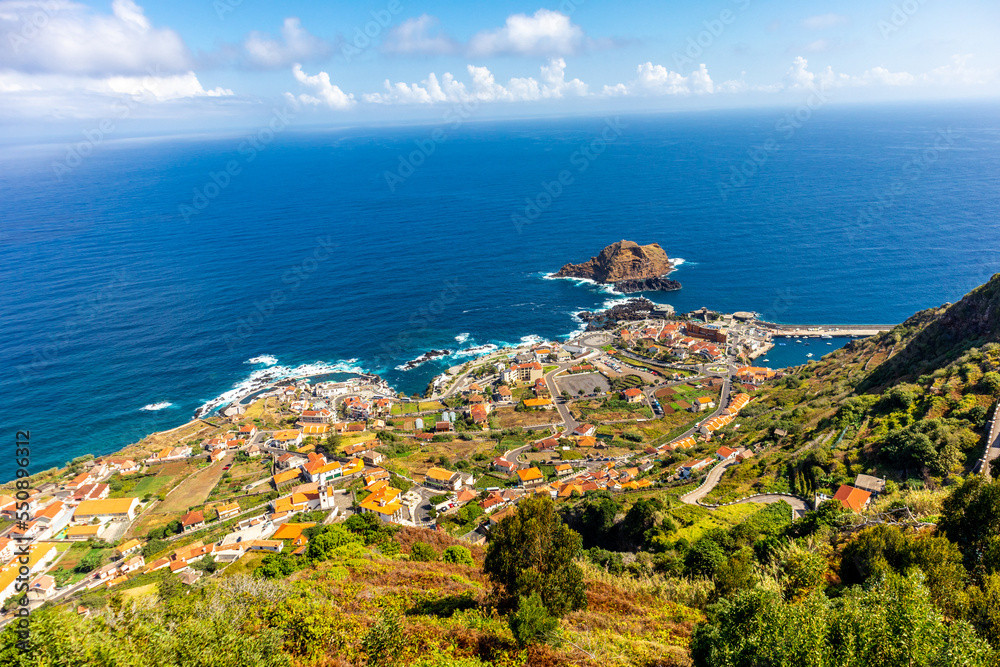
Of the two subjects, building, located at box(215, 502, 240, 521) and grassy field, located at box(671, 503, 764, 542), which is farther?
building, located at box(215, 502, 240, 521)

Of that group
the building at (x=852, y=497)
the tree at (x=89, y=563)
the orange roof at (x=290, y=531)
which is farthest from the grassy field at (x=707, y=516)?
the tree at (x=89, y=563)

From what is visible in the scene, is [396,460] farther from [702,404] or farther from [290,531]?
[702,404]

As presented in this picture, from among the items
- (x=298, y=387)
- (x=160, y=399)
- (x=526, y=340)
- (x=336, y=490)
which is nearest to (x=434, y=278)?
(x=526, y=340)

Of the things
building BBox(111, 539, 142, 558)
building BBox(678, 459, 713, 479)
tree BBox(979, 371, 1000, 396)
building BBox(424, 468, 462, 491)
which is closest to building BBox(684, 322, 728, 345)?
building BBox(678, 459, 713, 479)

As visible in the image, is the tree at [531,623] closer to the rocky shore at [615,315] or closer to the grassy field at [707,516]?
the grassy field at [707,516]

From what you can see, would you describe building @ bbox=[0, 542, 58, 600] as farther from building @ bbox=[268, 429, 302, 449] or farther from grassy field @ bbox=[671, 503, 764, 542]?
grassy field @ bbox=[671, 503, 764, 542]

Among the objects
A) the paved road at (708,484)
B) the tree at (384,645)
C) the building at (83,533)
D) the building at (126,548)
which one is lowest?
the building at (83,533)

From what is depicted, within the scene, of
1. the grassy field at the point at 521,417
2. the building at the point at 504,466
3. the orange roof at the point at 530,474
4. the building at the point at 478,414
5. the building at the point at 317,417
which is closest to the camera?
the orange roof at the point at 530,474
